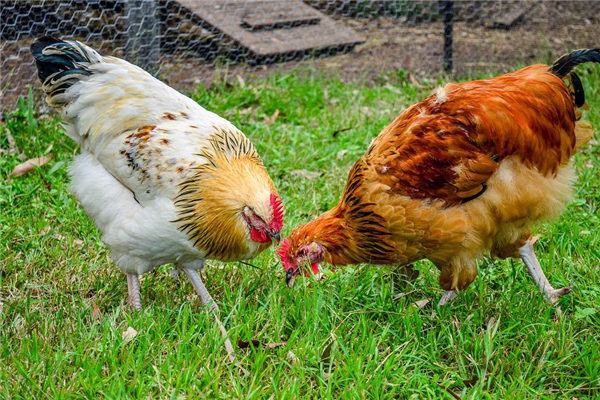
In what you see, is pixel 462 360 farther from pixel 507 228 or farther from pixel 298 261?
pixel 298 261

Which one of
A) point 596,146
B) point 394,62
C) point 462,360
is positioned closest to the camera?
point 462,360

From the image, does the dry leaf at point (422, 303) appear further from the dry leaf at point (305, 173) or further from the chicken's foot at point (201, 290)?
the dry leaf at point (305, 173)

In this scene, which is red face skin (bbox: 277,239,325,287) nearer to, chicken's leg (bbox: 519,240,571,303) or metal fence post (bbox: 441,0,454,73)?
chicken's leg (bbox: 519,240,571,303)

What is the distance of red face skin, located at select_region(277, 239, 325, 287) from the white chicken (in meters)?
0.14

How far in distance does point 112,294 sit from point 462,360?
2.02 m

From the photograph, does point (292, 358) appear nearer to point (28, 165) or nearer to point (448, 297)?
point (448, 297)

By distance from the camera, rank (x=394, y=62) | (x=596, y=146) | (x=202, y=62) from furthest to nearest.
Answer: (x=394, y=62)
(x=202, y=62)
(x=596, y=146)

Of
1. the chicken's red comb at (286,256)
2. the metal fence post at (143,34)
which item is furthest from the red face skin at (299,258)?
the metal fence post at (143,34)

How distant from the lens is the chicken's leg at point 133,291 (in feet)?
11.6

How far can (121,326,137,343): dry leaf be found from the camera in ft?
9.94

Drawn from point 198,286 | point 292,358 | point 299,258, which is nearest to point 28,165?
point 198,286

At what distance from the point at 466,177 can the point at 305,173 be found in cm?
216

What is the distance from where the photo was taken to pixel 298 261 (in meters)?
3.46

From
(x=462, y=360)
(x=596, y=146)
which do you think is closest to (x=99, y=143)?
(x=462, y=360)
